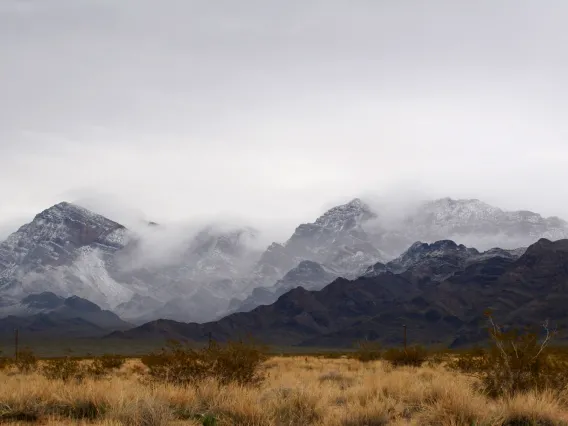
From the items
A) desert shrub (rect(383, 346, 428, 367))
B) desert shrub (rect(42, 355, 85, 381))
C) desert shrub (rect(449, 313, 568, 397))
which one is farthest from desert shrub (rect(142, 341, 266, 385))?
desert shrub (rect(383, 346, 428, 367))

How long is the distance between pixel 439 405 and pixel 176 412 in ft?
16.5

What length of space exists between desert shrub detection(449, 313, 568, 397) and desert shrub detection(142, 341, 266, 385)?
6739mm

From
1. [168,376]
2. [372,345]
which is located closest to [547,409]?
[168,376]

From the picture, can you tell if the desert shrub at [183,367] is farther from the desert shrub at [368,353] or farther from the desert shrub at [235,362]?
the desert shrub at [368,353]

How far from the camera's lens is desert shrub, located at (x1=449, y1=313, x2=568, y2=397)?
598 inches

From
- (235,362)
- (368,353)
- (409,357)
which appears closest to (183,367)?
(235,362)

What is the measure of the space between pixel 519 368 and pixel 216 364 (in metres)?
8.68

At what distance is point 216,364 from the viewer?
1869 cm

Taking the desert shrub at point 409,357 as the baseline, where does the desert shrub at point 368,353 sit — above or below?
below

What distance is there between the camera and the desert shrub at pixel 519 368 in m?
15.2

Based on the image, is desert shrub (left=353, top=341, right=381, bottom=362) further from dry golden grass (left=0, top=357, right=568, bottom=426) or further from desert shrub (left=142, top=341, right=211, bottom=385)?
dry golden grass (left=0, top=357, right=568, bottom=426)

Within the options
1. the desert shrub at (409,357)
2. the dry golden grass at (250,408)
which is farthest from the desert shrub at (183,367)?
the desert shrub at (409,357)

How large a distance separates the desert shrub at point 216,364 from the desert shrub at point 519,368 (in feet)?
22.1

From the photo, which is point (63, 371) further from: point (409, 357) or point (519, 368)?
point (409, 357)
